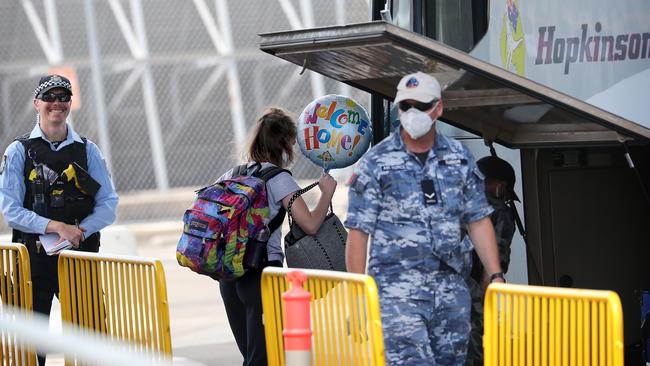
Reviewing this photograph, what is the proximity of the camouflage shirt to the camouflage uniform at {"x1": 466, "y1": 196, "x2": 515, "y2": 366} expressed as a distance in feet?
5.48

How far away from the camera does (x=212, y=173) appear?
21.4 m

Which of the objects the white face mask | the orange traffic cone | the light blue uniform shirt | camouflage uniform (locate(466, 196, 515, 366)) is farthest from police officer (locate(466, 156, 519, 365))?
the orange traffic cone

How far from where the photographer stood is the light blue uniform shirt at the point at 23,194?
7.31 metres

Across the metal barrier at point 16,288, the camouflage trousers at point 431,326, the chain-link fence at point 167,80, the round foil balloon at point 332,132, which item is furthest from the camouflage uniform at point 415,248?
the chain-link fence at point 167,80

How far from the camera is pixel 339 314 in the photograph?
5.40m

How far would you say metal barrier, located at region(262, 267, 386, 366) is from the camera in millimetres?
5148

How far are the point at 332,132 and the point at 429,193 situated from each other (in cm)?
155

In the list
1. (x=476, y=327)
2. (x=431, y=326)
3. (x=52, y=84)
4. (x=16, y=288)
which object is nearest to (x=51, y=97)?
(x=52, y=84)

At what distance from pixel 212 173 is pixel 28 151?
45.9 feet

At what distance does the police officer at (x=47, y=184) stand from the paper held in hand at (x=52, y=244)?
0.04 meters

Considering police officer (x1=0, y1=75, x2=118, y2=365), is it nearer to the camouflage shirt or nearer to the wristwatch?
the camouflage shirt

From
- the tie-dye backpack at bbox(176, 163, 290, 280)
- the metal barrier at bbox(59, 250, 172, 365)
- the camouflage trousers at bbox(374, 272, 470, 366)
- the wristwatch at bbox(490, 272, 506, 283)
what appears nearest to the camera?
the camouflage trousers at bbox(374, 272, 470, 366)

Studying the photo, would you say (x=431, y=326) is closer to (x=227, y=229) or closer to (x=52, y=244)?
(x=227, y=229)

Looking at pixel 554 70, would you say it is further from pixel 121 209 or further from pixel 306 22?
pixel 121 209
